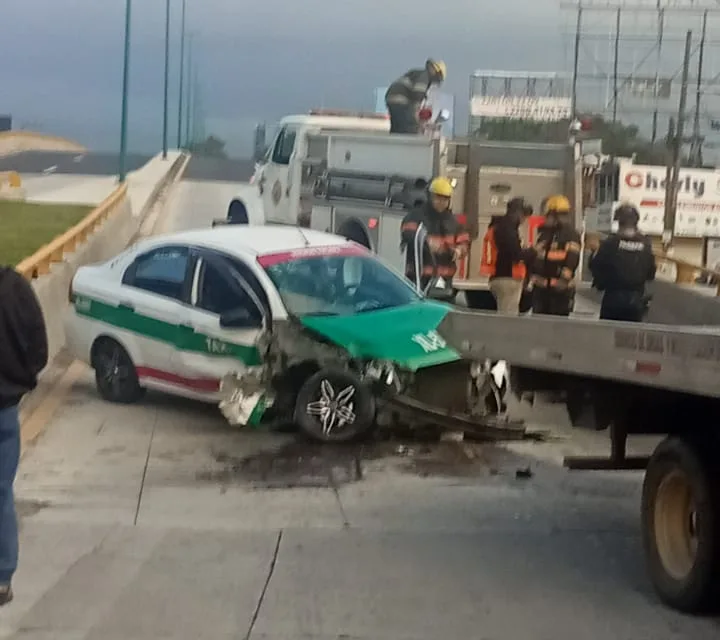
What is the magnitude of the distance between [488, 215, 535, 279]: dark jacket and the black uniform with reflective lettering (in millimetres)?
2110

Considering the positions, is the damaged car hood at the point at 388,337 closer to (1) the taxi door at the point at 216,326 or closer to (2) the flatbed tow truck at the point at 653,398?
(1) the taxi door at the point at 216,326

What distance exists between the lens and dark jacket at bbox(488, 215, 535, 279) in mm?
14180

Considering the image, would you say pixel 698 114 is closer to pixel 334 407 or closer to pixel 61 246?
pixel 61 246

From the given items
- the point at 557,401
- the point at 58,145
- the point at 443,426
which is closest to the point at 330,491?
the point at 443,426

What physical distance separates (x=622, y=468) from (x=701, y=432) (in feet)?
3.66

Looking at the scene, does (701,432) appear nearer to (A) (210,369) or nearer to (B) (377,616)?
(B) (377,616)

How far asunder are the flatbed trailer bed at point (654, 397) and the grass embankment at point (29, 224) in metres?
16.9

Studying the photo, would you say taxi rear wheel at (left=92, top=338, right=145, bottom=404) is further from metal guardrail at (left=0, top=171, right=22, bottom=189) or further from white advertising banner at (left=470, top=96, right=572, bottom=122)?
white advertising banner at (left=470, top=96, right=572, bottom=122)

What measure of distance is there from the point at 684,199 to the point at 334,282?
47.6m

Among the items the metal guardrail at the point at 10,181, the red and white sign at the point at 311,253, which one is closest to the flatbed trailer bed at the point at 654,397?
the red and white sign at the point at 311,253

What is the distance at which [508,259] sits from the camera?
14445 mm

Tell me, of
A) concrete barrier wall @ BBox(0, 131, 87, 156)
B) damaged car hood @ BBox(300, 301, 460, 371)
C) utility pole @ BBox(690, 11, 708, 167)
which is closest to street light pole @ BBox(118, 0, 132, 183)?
utility pole @ BBox(690, 11, 708, 167)

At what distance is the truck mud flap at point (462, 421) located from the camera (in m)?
10.4

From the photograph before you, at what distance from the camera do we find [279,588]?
6.98 m
